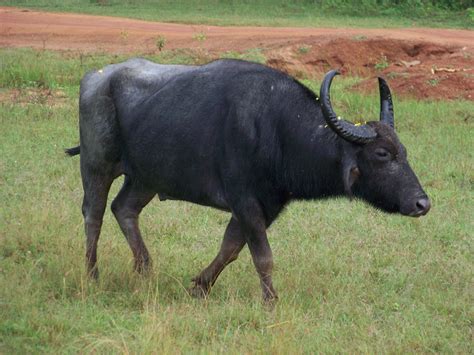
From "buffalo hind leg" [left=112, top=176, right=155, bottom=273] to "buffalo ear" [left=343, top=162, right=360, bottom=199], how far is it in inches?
64.8

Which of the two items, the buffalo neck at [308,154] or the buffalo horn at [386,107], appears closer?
the buffalo neck at [308,154]

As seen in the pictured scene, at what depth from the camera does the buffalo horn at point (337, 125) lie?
5.94m

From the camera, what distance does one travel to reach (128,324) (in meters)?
5.76

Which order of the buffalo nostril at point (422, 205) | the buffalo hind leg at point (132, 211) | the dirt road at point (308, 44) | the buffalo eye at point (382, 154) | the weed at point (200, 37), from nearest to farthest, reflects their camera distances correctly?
the buffalo nostril at point (422, 205) < the buffalo eye at point (382, 154) < the buffalo hind leg at point (132, 211) < the dirt road at point (308, 44) < the weed at point (200, 37)

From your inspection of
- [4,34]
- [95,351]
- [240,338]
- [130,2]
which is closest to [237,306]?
[240,338]

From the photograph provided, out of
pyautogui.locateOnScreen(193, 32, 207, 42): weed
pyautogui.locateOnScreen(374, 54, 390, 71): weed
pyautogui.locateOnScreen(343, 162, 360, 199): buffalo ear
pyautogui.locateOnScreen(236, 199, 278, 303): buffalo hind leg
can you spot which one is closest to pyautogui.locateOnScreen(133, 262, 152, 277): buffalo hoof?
pyautogui.locateOnScreen(236, 199, 278, 303): buffalo hind leg

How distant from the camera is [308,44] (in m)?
17.0

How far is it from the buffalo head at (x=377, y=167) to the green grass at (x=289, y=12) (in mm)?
16449

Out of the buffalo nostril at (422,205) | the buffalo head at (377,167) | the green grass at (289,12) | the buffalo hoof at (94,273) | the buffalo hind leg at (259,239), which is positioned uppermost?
the buffalo head at (377,167)

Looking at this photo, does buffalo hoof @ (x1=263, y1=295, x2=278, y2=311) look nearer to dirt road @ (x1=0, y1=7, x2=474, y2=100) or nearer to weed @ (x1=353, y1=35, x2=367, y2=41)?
dirt road @ (x1=0, y1=7, x2=474, y2=100)

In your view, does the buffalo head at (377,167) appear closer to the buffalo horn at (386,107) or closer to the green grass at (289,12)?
the buffalo horn at (386,107)

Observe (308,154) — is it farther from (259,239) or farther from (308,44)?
(308,44)

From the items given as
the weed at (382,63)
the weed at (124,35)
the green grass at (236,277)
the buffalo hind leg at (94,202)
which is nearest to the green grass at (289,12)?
the weed at (124,35)

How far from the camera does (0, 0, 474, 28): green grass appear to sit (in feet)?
75.3
